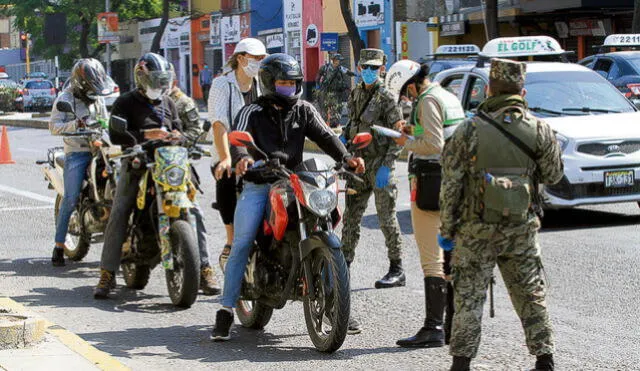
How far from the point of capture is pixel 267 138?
308 inches

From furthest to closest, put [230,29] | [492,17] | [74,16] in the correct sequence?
[74,16]
[230,29]
[492,17]

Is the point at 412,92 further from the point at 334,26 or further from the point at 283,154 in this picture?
the point at 334,26

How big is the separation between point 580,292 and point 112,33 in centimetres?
4802

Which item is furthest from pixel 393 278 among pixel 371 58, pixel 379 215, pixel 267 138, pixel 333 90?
pixel 333 90

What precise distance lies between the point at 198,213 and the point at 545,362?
13.1 ft

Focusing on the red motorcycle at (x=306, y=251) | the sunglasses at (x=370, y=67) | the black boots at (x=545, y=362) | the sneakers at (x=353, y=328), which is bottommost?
the sneakers at (x=353, y=328)

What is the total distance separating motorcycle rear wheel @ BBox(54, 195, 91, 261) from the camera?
11297 millimetres

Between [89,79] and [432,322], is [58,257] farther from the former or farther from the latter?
[432,322]

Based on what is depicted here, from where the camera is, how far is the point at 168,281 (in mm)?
9172

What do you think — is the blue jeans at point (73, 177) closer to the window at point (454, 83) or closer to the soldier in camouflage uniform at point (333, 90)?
the window at point (454, 83)

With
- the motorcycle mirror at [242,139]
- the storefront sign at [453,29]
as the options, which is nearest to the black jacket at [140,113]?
the motorcycle mirror at [242,139]

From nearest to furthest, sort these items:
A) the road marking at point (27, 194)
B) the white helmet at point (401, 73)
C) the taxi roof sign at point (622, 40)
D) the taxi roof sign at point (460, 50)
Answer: the white helmet at point (401, 73) < the road marking at point (27, 194) < the taxi roof sign at point (460, 50) < the taxi roof sign at point (622, 40)

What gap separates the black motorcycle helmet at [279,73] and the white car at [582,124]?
5538mm

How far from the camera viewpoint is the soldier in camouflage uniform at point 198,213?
31.8 ft
